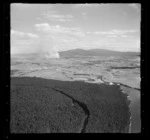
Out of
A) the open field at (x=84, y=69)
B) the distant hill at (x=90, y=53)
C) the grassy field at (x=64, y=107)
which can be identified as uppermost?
the distant hill at (x=90, y=53)

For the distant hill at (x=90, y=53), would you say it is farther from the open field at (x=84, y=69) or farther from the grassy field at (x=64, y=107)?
the grassy field at (x=64, y=107)

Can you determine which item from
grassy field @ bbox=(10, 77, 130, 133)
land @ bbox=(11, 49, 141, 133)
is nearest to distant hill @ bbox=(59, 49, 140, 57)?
land @ bbox=(11, 49, 141, 133)

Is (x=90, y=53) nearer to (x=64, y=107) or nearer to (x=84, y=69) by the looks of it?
(x=84, y=69)

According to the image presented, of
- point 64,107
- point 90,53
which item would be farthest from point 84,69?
point 64,107

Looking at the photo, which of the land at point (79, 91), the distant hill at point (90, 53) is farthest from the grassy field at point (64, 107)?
the distant hill at point (90, 53)

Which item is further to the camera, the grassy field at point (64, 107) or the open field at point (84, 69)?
the open field at point (84, 69)

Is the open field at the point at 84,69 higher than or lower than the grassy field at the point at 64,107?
higher
